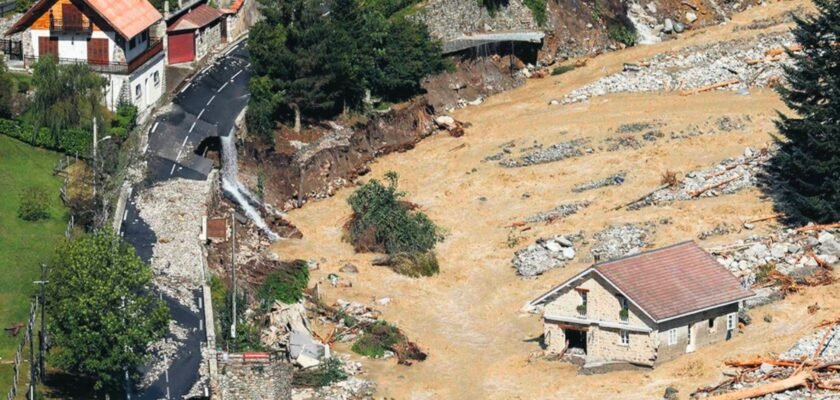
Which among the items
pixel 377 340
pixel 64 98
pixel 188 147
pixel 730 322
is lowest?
pixel 377 340

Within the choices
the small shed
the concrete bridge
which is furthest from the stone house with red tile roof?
the concrete bridge

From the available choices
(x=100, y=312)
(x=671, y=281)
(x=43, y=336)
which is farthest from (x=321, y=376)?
(x=671, y=281)

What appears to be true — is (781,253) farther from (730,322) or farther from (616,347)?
(616,347)

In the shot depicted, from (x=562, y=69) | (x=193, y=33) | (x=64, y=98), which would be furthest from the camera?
(x=562, y=69)

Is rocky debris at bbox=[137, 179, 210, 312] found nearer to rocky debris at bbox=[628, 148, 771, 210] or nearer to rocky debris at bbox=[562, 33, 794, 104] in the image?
rocky debris at bbox=[628, 148, 771, 210]

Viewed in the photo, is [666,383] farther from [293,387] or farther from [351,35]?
[351,35]

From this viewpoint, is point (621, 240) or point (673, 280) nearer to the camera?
point (673, 280)

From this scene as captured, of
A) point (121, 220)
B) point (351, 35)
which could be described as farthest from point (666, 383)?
point (351, 35)
